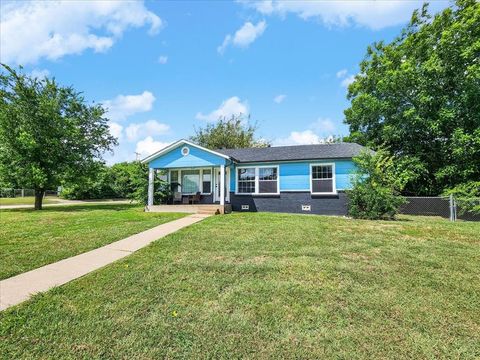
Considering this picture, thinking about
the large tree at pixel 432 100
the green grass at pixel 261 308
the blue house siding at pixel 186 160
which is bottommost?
the green grass at pixel 261 308

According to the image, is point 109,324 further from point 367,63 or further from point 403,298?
point 367,63

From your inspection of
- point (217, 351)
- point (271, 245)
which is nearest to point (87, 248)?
point (271, 245)

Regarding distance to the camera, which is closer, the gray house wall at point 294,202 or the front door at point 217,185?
the gray house wall at point 294,202

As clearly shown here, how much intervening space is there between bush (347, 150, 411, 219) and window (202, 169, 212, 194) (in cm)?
812

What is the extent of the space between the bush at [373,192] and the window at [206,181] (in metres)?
8.12

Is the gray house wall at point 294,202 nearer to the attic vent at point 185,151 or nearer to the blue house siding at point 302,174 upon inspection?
the blue house siding at point 302,174

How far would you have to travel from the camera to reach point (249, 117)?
33.6m

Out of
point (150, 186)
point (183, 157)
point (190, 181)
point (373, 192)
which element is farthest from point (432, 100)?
point (150, 186)

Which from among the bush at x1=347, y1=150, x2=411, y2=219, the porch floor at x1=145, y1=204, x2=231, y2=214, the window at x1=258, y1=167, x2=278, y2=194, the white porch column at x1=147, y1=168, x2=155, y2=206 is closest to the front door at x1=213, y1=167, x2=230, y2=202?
the porch floor at x1=145, y1=204, x2=231, y2=214

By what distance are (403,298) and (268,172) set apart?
39.1 feet

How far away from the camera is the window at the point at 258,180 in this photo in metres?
15.3

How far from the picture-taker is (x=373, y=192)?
11.2 meters

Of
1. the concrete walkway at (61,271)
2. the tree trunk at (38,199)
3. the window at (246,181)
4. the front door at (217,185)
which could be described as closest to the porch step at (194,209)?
the front door at (217,185)

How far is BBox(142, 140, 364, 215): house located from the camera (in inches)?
558
